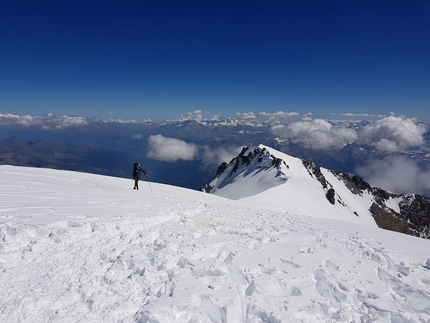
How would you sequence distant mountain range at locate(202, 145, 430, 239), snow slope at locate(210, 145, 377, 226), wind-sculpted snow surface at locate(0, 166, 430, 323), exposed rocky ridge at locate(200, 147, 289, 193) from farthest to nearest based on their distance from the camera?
exposed rocky ridge at locate(200, 147, 289, 193) < distant mountain range at locate(202, 145, 430, 239) < snow slope at locate(210, 145, 377, 226) < wind-sculpted snow surface at locate(0, 166, 430, 323)

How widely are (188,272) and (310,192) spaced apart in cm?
6368

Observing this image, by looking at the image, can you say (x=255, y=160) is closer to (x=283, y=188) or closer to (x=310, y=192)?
(x=310, y=192)

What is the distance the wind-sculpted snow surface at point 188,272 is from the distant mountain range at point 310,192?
24.9 meters

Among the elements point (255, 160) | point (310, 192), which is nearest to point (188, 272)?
point (310, 192)

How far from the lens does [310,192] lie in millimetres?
63656

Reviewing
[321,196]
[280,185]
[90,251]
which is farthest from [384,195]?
[90,251]

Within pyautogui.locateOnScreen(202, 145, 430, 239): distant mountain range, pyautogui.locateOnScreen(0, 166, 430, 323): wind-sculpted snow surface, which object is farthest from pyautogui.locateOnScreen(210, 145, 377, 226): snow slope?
pyautogui.locateOnScreen(0, 166, 430, 323): wind-sculpted snow surface

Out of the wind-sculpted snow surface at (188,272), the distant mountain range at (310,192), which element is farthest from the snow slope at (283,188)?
the wind-sculpted snow surface at (188,272)

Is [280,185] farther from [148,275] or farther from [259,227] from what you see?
[148,275]

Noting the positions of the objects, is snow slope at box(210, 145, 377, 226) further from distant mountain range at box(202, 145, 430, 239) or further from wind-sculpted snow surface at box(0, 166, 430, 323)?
wind-sculpted snow surface at box(0, 166, 430, 323)

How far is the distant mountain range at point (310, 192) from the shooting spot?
5364 centimetres

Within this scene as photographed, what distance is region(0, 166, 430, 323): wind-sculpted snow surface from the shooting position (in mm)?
5078

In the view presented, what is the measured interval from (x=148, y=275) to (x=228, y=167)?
101 meters

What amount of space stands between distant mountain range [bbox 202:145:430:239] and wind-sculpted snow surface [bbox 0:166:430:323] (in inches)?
979
